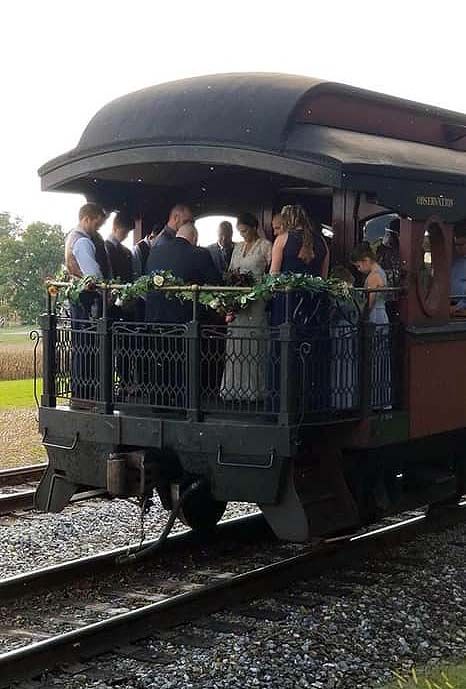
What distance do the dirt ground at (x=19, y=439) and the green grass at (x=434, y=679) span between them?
761 centimetres

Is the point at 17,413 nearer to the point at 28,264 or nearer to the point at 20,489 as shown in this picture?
the point at 20,489

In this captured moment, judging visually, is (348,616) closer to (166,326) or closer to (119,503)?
(166,326)

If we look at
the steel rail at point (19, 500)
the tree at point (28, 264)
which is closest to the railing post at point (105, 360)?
the steel rail at point (19, 500)

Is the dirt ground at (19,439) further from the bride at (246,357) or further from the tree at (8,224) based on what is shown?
the tree at (8,224)

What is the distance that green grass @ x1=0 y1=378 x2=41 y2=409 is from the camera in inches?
760

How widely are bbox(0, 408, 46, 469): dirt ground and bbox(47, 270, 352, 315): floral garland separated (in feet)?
18.8

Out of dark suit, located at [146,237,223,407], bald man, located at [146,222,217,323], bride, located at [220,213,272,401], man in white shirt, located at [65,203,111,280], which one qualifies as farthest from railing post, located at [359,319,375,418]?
man in white shirt, located at [65,203,111,280]

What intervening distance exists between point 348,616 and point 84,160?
3.60m

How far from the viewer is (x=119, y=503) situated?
9.88 m

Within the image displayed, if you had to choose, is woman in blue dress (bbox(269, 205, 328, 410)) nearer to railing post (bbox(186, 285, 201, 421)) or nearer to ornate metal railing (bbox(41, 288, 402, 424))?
ornate metal railing (bbox(41, 288, 402, 424))

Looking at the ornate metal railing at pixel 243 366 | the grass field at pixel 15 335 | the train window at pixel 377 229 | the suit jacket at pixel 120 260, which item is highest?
the train window at pixel 377 229

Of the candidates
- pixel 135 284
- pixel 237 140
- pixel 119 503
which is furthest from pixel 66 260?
pixel 119 503

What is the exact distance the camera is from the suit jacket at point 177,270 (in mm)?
7102

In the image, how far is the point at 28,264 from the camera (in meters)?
43.8
